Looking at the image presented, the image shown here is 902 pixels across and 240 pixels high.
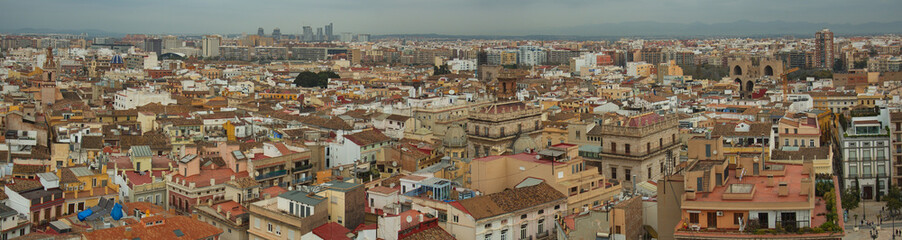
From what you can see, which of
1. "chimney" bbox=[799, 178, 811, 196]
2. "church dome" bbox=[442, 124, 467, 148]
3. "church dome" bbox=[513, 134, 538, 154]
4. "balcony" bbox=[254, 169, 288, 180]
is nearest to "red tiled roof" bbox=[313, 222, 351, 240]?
"balcony" bbox=[254, 169, 288, 180]

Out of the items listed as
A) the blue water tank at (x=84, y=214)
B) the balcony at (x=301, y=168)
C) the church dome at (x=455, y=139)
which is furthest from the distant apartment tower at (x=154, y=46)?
the blue water tank at (x=84, y=214)

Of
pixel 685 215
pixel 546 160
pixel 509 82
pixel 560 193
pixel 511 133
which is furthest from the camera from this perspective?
pixel 509 82

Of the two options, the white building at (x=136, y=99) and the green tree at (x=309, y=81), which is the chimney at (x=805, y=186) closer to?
the white building at (x=136, y=99)

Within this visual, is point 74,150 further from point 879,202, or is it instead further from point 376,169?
point 879,202

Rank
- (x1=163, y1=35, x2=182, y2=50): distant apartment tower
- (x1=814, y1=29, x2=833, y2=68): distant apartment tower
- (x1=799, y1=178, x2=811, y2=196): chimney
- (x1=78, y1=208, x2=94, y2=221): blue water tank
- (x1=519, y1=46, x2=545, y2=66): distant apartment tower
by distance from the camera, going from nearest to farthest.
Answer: (x1=799, y1=178, x2=811, y2=196): chimney, (x1=78, y1=208, x2=94, y2=221): blue water tank, (x1=814, y1=29, x2=833, y2=68): distant apartment tower, (x1=519, y1=46, x2=545, y2=66): distant apartment tower, (x1=163, y1=35, x2=182, y2=50): distant apartment tower

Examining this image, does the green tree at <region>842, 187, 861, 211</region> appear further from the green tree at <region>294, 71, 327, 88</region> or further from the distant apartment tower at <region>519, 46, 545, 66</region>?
the distant apartment tower at <region>519, 46, 545, 66</region>

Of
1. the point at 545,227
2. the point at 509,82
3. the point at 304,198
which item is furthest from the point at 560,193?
the point at 509,82
